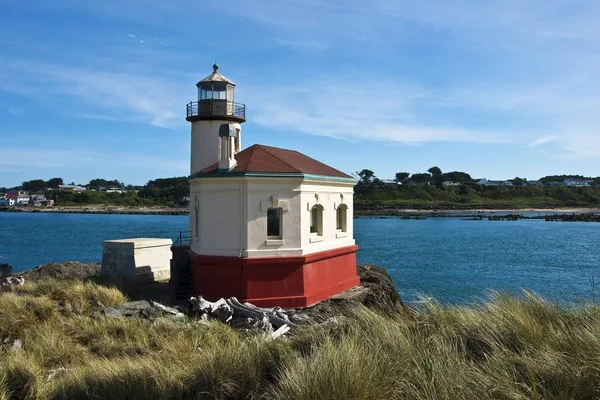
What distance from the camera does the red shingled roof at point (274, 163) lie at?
575 inches

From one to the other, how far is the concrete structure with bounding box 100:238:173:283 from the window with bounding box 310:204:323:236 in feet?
22.1

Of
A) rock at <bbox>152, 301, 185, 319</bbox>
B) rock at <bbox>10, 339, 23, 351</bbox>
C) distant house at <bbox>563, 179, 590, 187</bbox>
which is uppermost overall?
distant house at <bbox>563, 179, 590, 187</bbox>

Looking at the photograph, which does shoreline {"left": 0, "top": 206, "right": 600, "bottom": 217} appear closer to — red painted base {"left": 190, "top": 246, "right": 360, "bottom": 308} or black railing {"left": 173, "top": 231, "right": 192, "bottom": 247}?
black railing {"left": 173, "top": 231, "right": 192, "bottom": 247}

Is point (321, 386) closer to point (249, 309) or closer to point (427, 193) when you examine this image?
point (249, 309)

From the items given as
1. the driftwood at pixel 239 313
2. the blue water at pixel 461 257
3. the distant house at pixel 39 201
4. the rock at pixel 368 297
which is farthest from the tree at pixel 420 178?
the driftwood at pixel 239 313

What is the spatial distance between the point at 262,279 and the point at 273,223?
154 cm

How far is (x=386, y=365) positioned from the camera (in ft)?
14.9

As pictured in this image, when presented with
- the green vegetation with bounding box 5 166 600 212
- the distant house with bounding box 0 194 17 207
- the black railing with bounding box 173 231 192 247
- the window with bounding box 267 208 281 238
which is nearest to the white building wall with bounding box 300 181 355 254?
the window with bounding box 267 208 281 238

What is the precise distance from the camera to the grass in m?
4.10

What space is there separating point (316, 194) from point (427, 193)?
12678 cm

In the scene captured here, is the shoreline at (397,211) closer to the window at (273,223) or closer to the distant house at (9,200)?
the distant house at (9,200)

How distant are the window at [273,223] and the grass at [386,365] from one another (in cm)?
680

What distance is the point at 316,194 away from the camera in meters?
15.5

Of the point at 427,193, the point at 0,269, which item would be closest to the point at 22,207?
the point at 427,193
